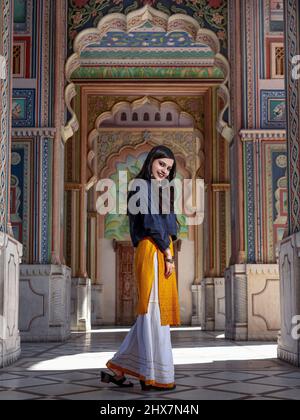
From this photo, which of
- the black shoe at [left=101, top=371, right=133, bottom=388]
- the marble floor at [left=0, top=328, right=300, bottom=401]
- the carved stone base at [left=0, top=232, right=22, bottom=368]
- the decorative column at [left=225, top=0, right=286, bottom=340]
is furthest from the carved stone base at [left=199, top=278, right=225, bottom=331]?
the black shoe at [left=101, top=371, right=133, bottom=388]

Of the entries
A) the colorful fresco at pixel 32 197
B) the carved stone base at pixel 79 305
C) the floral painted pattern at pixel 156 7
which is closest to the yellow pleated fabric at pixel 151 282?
the colorful fresco at pixel 32 197

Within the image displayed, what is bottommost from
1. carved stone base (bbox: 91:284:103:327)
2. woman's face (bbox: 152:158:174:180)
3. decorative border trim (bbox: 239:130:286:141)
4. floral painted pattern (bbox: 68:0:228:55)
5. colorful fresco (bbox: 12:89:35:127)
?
carved stone base (bbox: 91:284:103:327)

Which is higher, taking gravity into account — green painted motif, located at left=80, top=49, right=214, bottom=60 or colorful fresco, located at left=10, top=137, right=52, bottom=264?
green painted motif, located at left=80, top=49, right=214, bottom=60

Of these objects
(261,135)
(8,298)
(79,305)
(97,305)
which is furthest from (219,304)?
(8,298)

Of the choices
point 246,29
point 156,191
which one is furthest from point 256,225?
point 156,191

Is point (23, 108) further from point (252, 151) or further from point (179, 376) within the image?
point (179, 376)

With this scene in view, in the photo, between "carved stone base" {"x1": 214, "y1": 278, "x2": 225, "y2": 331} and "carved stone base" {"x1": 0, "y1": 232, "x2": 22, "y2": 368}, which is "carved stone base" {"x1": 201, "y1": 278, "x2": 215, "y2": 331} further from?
"carved stone base" {"x1": 0, "y1": 232, "x2": 22, "y2": 368}

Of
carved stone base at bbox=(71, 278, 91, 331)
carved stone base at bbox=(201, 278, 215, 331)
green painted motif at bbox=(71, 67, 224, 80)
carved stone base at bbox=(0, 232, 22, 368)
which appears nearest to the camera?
carved stone base at bbox=(0, 232, 22, 368)

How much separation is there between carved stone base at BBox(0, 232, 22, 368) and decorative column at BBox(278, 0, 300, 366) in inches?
89.5

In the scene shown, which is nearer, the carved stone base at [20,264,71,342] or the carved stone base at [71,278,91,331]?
the carved stone base at [20,264,71,342]

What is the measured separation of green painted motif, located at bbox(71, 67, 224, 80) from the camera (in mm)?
13312

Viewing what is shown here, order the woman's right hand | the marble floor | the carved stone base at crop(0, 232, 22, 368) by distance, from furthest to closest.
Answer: the carved stone base at crop(0, 232, 22, 368) < the woman's right hand < the marble floor

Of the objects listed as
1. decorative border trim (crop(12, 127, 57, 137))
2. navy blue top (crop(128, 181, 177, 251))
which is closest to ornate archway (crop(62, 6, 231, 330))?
decorative border trim (crop(12, 127, 57, 137))

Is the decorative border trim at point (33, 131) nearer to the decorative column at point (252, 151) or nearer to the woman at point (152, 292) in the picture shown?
the decorative column at point (252, 151)
